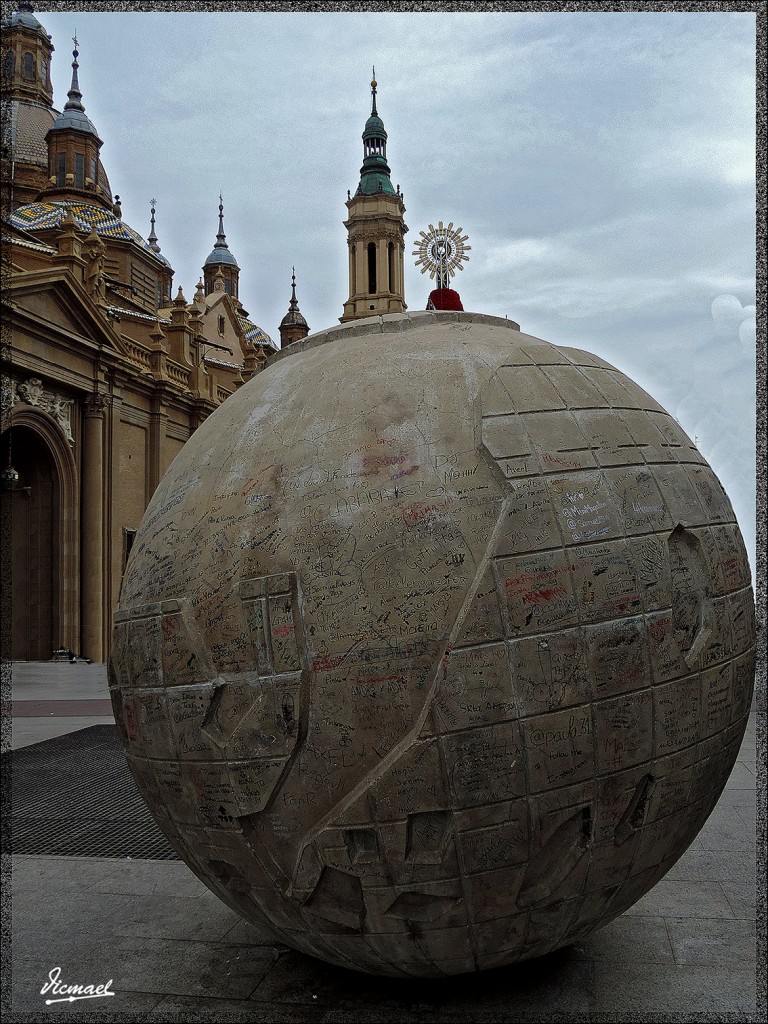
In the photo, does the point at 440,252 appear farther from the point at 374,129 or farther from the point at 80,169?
the point at 374,129

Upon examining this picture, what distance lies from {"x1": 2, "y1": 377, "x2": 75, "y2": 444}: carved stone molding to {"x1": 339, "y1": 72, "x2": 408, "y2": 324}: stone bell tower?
3720 centimetres

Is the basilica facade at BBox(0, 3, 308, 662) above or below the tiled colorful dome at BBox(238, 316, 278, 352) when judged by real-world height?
below

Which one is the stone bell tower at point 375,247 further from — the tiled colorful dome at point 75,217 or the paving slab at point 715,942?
the paving slab at point 715,942

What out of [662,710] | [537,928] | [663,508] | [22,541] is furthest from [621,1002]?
[22,541]

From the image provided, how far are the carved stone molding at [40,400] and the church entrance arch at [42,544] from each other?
343 mm

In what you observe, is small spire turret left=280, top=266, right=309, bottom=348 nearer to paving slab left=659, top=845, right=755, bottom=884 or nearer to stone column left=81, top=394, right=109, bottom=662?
stone column left=81, top=394, right=109, bottom=662

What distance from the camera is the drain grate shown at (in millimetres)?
6203

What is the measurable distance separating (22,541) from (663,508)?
23258 millimetres

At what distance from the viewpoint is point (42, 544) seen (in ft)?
78.0

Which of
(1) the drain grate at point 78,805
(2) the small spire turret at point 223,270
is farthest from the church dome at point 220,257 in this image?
(1) the drain grate at point 78,805

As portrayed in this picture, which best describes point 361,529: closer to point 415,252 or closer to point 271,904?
point 271,904

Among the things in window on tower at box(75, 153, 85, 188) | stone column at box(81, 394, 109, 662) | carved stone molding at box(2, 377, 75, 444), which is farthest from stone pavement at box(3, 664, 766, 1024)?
window on tower at box(75, 153, 85, 188)

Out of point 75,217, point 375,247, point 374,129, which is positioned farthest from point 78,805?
point 374,129

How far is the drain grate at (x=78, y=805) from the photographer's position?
244 inches
